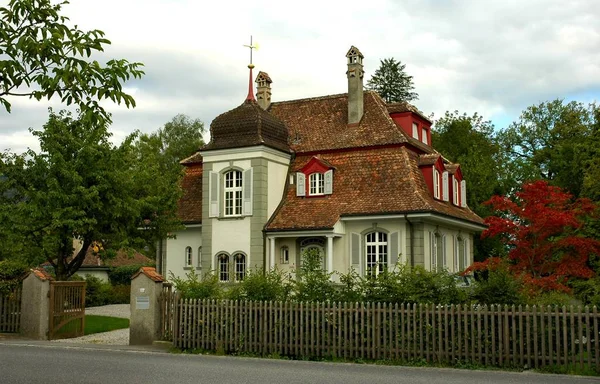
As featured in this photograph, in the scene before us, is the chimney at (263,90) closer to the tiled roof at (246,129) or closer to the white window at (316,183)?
the tiled roof at (246,129)

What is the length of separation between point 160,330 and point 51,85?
11.5 metres

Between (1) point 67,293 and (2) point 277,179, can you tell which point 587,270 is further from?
(1) point 67,293

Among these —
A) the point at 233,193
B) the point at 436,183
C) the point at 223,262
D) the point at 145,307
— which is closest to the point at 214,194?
the point at 233,193

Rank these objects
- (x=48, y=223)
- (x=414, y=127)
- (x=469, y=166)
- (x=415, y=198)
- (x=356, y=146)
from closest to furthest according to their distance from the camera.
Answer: (x=48, y=223), (x=415, y=198), (x=356, y=146), (x=414, y=127), (x=469, y=166)

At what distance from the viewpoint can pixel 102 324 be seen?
23.3m

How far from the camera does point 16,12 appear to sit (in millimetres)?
7082

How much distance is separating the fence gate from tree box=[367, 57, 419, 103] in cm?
3919

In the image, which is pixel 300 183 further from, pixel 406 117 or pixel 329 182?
pixel 406 117

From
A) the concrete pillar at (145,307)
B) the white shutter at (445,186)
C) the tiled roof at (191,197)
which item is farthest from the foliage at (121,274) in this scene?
the concrete pillar at (145,307)

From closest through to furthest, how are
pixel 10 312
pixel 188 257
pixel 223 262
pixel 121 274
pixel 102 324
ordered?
pixel 10 312 → pixel 102 324 → pixel 223 262 → pixel 188 257 → pixel 121 274

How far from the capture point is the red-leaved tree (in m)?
24.5

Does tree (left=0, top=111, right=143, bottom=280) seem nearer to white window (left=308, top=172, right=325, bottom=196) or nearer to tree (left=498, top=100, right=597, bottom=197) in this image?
white window (left=308, top=172, right=325, bottom=196)

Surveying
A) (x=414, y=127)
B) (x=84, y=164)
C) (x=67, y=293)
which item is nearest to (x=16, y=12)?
(x=67, y=293)

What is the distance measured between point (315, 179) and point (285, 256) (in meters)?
3.36
